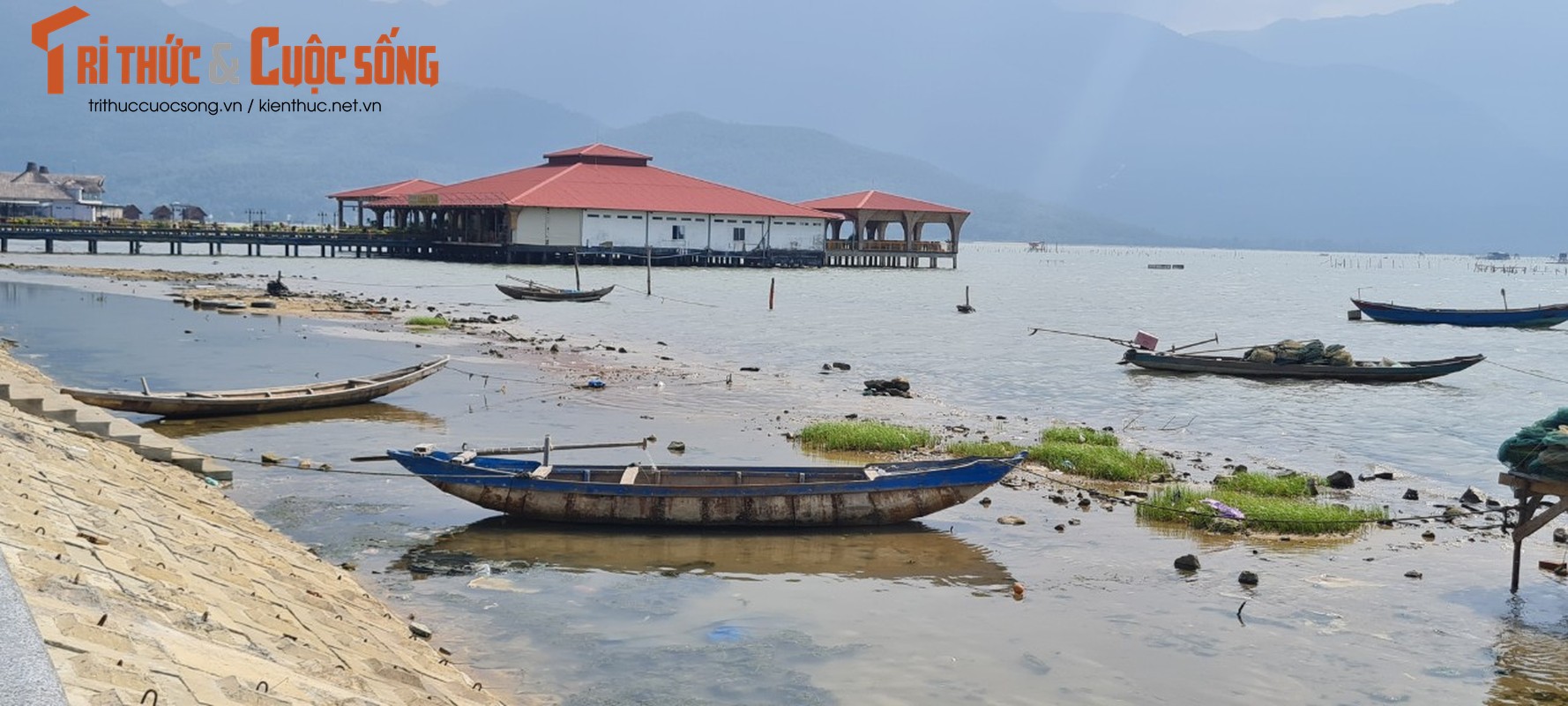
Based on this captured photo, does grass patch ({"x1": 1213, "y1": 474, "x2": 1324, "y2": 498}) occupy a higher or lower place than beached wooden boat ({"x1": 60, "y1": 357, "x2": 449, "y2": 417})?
lower

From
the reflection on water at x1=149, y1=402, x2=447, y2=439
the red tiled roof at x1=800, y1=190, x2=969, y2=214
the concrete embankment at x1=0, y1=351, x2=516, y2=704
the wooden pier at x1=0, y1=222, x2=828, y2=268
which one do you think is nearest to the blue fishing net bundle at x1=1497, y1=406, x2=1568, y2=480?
the concrete embankment at x1=0, y1=351, x2=516, y2=704

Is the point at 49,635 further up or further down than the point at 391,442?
further up

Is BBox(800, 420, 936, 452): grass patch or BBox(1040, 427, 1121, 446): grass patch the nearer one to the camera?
BBox(800, 420, 936, 452): grass patch

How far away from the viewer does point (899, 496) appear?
13680 mm

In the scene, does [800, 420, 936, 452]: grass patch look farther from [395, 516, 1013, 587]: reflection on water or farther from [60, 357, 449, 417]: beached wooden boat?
[60, 357, 449, 417]: beached wooden boat

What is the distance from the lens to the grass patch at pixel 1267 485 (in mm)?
16531

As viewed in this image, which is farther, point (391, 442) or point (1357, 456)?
point (1357, 456)

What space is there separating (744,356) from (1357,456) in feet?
54.6

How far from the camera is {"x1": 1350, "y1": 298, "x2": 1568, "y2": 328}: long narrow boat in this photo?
177ft

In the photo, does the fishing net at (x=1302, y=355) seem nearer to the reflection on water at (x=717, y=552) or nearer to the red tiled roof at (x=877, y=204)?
the reflection on water at (x=717, y=552)

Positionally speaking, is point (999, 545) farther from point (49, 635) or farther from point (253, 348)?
point (253, 348)

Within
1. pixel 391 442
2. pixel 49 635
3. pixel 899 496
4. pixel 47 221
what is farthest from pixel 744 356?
pixel 47 221

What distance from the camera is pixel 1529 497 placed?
12.0m

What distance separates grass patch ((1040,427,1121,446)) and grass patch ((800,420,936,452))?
1788 mm
